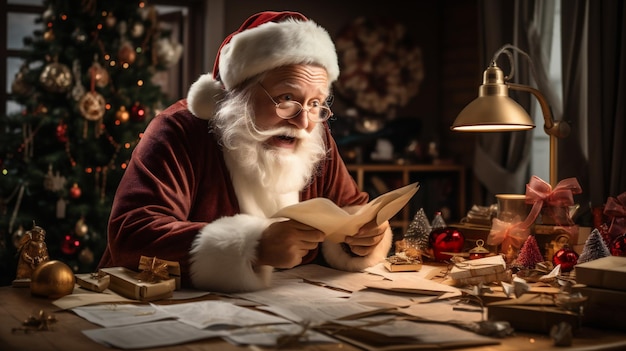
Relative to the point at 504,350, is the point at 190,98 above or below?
above

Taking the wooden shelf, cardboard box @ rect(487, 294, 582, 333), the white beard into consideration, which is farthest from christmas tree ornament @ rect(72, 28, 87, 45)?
cardboard box @ rect(487, 294, 582, 333)

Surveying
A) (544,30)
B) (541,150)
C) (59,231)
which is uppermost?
(544,30)

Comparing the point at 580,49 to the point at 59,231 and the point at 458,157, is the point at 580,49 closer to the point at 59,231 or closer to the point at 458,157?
the point at 458,157

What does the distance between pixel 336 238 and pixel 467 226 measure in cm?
64

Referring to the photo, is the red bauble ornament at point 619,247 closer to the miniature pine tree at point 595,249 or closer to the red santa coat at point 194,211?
the miniature pine tree at point 595,249

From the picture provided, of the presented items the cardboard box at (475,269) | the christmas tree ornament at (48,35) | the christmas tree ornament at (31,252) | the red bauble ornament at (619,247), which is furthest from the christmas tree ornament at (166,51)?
the red bauble ornament at (619,247)

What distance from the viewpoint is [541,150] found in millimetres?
4609

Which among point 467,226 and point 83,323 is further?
point 467,226

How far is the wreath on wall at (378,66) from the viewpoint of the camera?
589cm

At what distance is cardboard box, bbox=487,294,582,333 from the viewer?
147cm

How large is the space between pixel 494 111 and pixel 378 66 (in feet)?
12.3

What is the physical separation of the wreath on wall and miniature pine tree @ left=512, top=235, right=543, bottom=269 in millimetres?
3769

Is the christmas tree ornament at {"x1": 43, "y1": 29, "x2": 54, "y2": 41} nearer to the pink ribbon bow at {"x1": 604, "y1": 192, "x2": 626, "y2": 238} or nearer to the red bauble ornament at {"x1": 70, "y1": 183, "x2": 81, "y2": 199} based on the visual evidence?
the red bauble ornament at {"x1": 70, "y1": 183, "x2": 81, "y2": 199}

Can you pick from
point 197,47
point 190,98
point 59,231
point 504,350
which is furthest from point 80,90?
point 504,350
